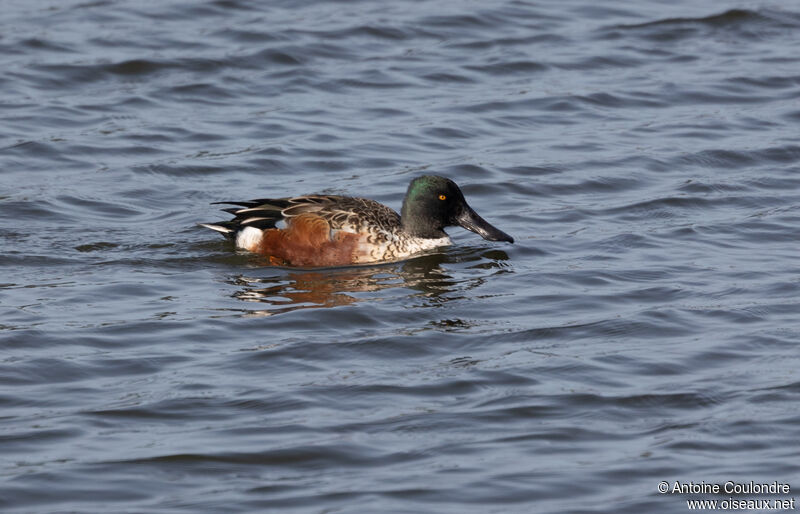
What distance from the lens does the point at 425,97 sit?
1466cm

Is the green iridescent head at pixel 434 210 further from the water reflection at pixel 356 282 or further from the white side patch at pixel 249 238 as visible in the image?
the white side patch at pixel 249 238

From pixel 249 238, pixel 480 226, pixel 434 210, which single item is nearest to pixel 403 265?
pixel 434 210

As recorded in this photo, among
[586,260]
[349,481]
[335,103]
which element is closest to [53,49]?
[335,103]

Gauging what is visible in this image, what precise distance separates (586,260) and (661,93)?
219 inches

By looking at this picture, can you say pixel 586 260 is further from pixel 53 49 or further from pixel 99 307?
pixel 53 49

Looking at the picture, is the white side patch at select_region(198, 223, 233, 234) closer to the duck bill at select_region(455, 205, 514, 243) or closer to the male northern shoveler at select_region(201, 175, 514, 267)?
the male northern shoveler at select_region(201, 175, 514, 267)

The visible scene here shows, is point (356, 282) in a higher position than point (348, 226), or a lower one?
lower

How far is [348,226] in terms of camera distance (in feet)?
32.2

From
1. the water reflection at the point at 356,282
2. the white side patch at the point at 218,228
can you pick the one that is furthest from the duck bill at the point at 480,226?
the white side patch at the point at 218,228

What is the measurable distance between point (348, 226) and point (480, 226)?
1.03 meters

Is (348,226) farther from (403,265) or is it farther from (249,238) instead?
(249,238)

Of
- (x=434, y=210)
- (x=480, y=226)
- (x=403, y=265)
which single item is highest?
(x=434, y=210)

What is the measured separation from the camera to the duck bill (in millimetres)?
10070

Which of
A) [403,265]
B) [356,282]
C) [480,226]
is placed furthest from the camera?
[480,226]
